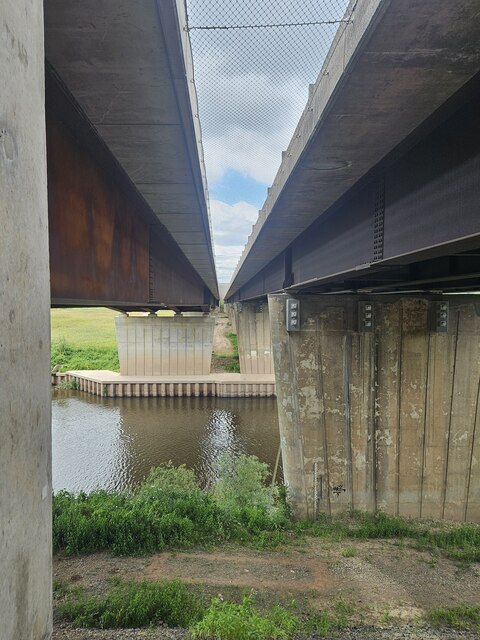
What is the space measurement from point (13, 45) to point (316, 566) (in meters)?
8.26

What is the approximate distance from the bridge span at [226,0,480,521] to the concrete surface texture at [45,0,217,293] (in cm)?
134

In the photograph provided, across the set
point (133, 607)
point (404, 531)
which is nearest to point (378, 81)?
point (133, 607)

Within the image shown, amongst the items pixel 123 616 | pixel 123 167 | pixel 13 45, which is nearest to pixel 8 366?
pixel 13 45

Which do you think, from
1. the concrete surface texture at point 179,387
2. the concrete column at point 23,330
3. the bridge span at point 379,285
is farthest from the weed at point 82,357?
the concrete column at point 23,330

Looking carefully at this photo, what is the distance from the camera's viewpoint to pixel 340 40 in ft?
10.4

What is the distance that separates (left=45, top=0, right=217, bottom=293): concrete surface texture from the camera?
2.55 meters

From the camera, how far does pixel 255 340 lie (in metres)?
31.8

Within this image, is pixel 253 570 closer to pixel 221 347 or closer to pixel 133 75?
pixel 133 75

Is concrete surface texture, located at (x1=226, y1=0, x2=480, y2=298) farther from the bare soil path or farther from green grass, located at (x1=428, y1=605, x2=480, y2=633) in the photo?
the bare soil path

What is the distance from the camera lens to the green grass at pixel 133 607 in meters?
5.24

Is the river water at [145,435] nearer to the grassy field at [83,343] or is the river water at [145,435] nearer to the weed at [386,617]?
the grassy field at [83,343]

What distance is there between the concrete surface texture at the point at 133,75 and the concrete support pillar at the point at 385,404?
5.53 m

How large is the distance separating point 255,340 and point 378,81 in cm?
2895

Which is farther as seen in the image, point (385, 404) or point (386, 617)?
point (385, 404)
